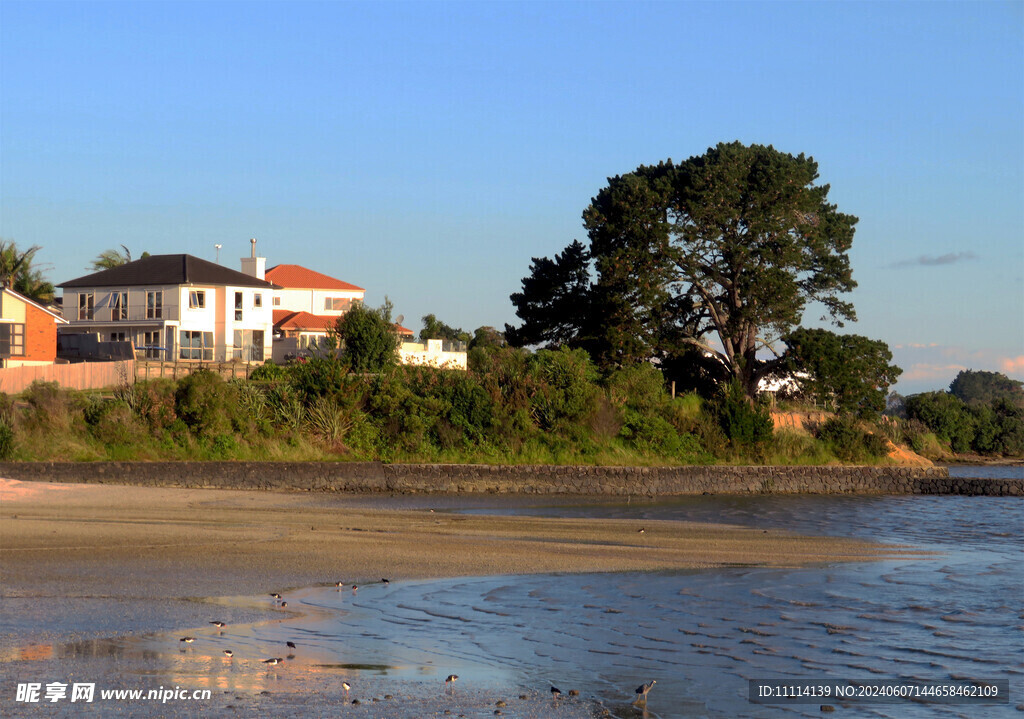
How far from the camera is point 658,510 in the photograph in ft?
94.9

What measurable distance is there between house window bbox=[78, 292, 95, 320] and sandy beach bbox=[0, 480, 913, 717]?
134 ft

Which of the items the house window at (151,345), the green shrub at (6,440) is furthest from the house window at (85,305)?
the green shrub at (6,440)

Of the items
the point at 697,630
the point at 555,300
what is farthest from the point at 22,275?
the point at 697,630

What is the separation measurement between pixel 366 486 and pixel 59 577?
18.8m

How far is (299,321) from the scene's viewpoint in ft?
230

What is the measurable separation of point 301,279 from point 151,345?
21336mm

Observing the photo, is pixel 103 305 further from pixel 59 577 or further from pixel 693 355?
pixel 59 577

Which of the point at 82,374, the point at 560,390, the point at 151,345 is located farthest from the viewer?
the point at 151,345

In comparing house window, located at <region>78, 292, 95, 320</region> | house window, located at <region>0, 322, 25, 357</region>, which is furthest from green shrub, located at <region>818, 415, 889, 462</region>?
house window, located at <region>78, 292, 95, 320</region>

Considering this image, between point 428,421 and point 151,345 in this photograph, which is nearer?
point 428,421

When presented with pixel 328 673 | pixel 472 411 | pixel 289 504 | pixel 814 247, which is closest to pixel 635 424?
pixel 472 411

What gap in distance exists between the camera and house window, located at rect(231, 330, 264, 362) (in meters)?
57.9

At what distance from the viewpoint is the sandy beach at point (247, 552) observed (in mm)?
10664

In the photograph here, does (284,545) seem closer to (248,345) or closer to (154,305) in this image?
(248,345)
